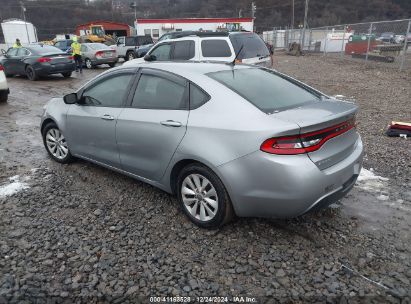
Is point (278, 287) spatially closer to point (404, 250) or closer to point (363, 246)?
point (363, 246)

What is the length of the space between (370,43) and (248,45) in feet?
61.3

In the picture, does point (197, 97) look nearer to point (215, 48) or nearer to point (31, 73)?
point (215, 48)

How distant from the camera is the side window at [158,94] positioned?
3602 millimetres

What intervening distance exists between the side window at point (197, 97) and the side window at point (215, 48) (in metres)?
5.88

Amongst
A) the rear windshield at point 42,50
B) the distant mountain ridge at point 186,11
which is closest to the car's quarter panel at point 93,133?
the rear windshield at point 42,50

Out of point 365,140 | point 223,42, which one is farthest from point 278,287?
point 223,42

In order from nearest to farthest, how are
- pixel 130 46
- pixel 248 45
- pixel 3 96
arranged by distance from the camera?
pixel 248 45
pixel 3 96
pixel 130 46

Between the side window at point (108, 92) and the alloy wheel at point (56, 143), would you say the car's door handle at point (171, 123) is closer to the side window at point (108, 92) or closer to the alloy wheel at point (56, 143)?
the side window at point (108, 92)

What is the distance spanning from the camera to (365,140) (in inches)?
241

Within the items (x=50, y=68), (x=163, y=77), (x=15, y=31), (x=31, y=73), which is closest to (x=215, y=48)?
(x=163, y=77)

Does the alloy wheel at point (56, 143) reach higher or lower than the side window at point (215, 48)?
lower

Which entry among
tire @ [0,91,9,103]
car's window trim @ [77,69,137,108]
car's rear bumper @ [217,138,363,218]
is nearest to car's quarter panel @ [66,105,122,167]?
car's window trim @ [77,69,137,108]

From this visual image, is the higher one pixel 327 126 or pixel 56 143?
pixel 327 126

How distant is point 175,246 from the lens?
10.8 ft
